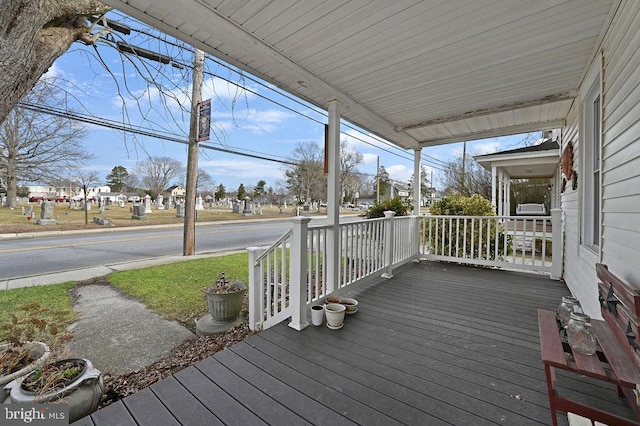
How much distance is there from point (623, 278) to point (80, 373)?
3573 mm

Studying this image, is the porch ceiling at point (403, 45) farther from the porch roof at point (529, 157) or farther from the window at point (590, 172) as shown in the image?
the porch roof at point (529, 157)

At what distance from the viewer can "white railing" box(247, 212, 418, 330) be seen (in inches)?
104

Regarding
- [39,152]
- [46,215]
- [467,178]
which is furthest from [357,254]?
[46,215]

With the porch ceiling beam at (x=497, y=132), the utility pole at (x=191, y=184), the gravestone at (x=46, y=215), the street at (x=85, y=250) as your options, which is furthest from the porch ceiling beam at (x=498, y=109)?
the gravestone at (x=46, y=215)

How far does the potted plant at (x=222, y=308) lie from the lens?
3.11 meters

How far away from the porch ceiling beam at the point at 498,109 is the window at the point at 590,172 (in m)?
0.51

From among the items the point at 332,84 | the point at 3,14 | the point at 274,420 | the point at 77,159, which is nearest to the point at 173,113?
the point at 3,14

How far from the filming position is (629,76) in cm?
167

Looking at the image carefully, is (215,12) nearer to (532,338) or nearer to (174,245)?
(532,338)

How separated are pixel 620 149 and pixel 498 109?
2255 millimetres

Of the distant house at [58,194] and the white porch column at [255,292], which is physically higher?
the distant house at [58,194]

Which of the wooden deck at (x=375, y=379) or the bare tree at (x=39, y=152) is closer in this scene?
the wooden deck at (x=375, y=379)

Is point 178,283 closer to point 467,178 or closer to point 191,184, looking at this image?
point 191,184

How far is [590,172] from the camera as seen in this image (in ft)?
9.34
